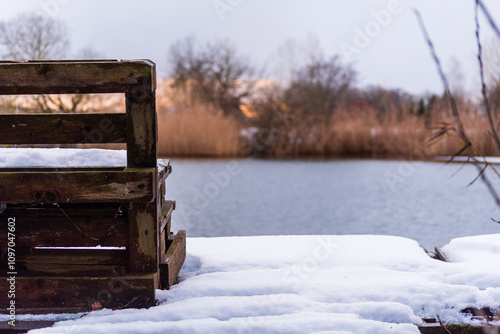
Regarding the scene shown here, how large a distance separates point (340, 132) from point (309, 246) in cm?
1540

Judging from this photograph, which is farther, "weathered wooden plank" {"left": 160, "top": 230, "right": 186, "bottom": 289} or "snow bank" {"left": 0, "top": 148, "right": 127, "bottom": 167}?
"weathered wooden plank" {"left": 160, "top": 230, "right": 186, "bottom": 289}

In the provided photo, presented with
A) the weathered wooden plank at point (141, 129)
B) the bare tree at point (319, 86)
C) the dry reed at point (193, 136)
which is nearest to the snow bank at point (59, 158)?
the weathered wooden plank at point (141, 129)

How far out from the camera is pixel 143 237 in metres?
2.54

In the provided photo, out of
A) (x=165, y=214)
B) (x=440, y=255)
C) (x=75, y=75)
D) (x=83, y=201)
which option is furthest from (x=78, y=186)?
(x=440, y=255)

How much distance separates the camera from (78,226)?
257 centimetres

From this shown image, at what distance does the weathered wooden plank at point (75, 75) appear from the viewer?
8.04 ft

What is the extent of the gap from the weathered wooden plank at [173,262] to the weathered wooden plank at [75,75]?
3.19 feet

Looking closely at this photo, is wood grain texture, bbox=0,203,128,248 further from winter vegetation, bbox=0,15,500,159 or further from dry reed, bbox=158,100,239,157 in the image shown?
dry reed, bbox=158,100,239,157

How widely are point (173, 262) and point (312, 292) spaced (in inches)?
32.3

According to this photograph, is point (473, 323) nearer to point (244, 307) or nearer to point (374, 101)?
point (244, 307)

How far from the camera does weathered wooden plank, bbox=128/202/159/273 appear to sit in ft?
8.29

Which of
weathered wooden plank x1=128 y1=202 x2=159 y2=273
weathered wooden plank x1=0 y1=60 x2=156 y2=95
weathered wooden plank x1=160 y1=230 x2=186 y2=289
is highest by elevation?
weathered wooden plank x1=0 y1=60 x2=156 y2=95

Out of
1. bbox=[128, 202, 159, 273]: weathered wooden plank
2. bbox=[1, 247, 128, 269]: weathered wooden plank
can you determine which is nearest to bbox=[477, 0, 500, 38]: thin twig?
bbox=[128, 202, 159, 273]: weathered wooden plank

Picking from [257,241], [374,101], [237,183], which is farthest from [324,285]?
[374,101]
